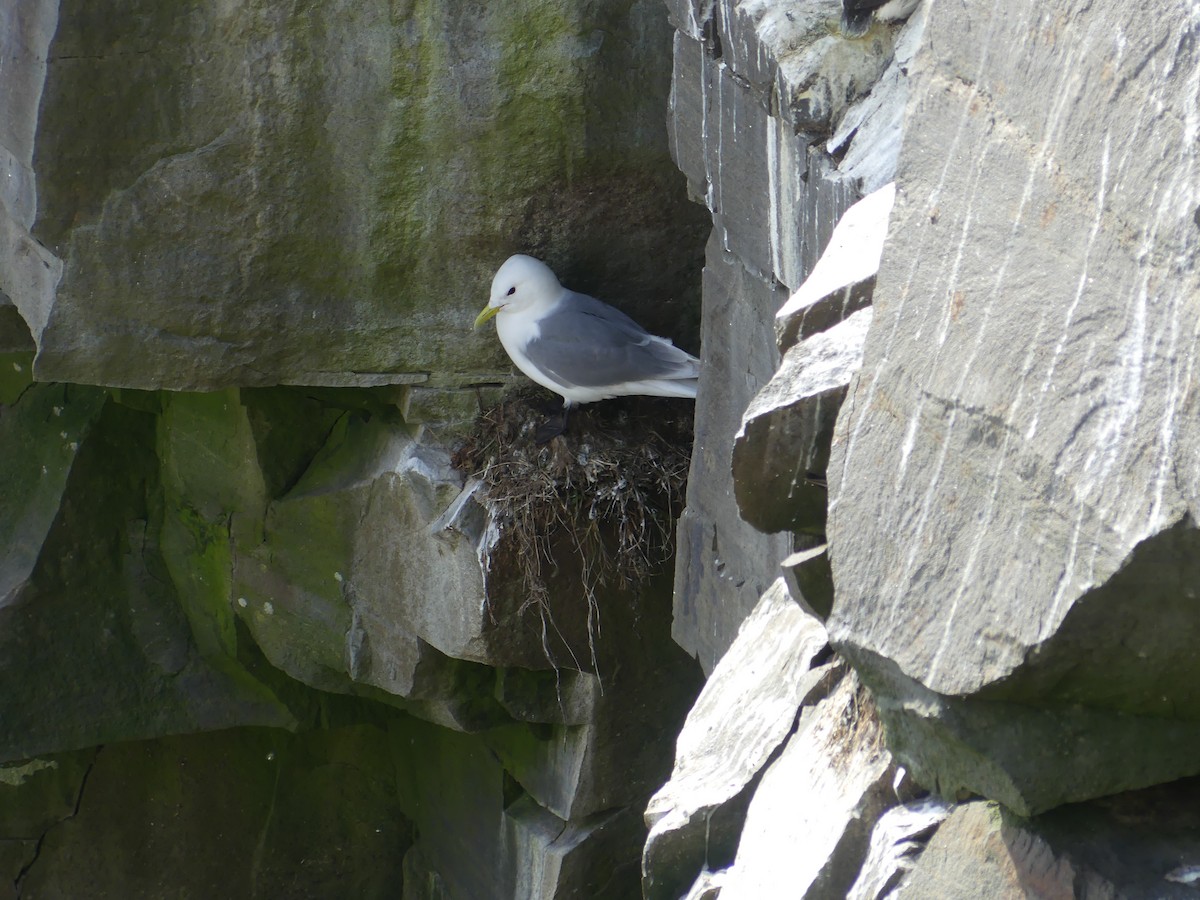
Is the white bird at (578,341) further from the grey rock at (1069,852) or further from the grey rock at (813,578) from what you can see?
the grey rock at (1069,852)

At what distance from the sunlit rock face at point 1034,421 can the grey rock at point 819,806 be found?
5.1 inches

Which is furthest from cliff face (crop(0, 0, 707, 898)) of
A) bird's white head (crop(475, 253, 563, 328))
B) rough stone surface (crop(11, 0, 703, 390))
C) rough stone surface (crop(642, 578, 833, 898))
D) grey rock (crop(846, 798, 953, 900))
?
grey rock (crop(846, 798, 953, 900))

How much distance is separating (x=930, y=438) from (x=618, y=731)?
2808 millimetres

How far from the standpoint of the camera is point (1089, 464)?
1046mm

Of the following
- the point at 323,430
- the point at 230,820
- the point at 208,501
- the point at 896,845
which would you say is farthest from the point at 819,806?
the point at 230,820

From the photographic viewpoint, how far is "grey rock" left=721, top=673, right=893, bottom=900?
1.39 m

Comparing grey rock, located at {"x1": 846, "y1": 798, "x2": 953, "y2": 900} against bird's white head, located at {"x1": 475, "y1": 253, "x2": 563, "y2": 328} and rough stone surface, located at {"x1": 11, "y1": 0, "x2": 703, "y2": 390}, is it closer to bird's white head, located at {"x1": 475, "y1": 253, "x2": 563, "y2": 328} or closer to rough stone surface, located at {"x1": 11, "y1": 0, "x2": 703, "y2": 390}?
bird's white head, located at {"x1": 475, "y1": 253, "x2": 563, "y2": 328}

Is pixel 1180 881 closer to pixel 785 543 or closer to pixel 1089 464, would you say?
pixel 1089 464

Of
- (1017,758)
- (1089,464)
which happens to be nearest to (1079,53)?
(1089,464)

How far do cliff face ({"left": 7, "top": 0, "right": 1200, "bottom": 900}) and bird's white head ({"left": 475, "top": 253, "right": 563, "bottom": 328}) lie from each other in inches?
6.8

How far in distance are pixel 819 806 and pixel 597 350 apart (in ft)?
6.12

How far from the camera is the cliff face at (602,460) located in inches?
43.9

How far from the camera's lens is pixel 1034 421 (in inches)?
43.7

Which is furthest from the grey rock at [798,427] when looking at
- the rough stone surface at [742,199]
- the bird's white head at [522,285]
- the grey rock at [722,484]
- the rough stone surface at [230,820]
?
the rough stone surface at [230,820]
